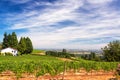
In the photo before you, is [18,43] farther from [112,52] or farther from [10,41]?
[112,52]

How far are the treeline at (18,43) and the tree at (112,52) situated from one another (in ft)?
146

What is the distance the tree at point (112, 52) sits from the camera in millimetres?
79438

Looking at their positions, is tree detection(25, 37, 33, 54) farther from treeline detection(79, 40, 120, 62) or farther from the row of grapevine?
the row of grapevine

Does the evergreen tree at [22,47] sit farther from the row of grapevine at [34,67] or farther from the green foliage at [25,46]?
the row of grapevine at [34,67]

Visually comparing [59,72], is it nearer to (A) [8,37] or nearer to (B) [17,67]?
(B) [17,67]

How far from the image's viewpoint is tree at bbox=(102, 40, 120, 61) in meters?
79.4

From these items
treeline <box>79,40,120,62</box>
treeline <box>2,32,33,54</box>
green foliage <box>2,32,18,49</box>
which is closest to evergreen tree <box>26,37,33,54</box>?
treeline <box>2,32,33,54</box>

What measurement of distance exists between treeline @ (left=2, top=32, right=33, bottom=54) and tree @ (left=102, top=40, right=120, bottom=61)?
4450cm

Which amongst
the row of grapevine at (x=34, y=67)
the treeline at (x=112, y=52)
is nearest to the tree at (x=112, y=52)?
the treeline at (x=112, y=52)

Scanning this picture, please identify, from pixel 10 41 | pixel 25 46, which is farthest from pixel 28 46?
pixel 10 41

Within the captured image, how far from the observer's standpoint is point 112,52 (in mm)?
80812

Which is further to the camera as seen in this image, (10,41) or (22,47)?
(10,41)

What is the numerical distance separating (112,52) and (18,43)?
5352 centimetres

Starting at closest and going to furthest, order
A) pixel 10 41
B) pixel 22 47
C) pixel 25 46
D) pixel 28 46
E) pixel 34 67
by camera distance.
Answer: pixel 34 67
pixel 22 47
pixel 25 46
pixel 28 46
pixel 10 41
